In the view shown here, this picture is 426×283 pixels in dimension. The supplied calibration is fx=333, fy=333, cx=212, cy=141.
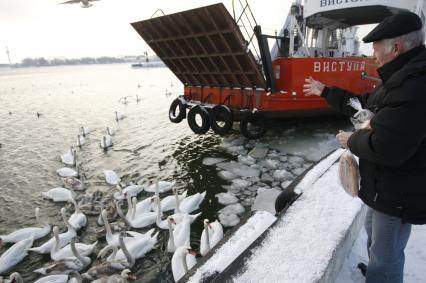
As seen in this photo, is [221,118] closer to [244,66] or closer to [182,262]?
[244,66]

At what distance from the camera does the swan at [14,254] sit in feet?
14.2

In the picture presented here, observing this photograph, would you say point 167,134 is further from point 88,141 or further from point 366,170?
point 366,170

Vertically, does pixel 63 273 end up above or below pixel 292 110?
below

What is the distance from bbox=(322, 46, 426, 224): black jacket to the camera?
167 cm

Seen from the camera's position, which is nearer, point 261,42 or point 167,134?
point 261,42

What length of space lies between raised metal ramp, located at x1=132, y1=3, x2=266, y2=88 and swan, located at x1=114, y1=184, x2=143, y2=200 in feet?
11.9

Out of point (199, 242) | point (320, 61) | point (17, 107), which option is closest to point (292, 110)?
point (320, 61)

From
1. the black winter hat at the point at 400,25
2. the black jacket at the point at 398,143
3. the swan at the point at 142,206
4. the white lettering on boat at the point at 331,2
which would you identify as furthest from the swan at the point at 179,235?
the white lettering on boat at the point at 331,2

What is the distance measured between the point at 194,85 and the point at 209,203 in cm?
527

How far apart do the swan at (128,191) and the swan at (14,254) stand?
1635 mm

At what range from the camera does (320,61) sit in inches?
317

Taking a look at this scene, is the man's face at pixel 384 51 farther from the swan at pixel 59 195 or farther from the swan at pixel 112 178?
the swan at pixel 112 178

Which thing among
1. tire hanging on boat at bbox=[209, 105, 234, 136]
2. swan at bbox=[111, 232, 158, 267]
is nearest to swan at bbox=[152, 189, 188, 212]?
swan at bbox=[111, 232, 158, 267]

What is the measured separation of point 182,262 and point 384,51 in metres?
3.00
